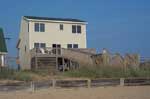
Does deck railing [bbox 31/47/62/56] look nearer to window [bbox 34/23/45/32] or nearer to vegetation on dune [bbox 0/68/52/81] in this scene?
window [bbox 34/23/45/32]

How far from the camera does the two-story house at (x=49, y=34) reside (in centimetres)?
4397

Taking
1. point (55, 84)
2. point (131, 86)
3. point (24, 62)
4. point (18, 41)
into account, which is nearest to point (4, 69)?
point (55, 84)

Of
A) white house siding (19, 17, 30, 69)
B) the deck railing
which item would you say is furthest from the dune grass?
white house siding (19, 17, 30, 69)

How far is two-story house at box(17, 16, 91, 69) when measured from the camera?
1731 inches

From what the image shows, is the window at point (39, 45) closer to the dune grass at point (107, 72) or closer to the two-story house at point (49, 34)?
the two-story house at point (49, 34)

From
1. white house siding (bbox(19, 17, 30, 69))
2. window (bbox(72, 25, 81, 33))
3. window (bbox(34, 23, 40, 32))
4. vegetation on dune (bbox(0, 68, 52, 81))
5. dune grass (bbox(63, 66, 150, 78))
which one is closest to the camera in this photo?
vegetation on dune (bbox(0, 68, 52, 81))

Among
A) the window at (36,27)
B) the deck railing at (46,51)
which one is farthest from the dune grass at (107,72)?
the window at (36,27)

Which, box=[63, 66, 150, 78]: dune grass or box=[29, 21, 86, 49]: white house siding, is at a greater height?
box=[29, 21, 86, 49]: white house siding

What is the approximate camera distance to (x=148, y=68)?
3406cm

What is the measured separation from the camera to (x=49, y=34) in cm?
4472

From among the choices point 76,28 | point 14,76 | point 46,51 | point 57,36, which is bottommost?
point 14,76

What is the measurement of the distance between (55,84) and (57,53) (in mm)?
16297

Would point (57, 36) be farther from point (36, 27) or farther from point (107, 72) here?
point (107, 72)

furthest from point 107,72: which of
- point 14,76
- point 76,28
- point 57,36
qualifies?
point 76,28
